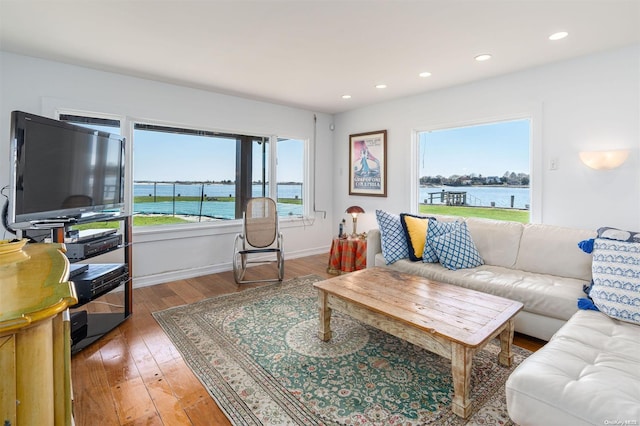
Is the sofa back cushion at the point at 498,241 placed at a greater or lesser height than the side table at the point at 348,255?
greater

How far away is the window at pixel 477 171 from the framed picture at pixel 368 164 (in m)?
0.55

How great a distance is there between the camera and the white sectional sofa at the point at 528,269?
7.32 ft

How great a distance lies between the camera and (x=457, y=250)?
2.87m

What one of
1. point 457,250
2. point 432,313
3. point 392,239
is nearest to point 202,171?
point 392,239

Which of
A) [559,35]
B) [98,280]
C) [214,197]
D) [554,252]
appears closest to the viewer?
[98,280]

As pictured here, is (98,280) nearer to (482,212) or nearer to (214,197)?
(214,197)

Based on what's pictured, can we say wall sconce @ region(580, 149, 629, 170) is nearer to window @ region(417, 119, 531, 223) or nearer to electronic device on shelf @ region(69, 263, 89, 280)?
window @ region(417, 119, 531, 223)

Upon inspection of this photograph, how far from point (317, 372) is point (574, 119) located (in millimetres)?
3226

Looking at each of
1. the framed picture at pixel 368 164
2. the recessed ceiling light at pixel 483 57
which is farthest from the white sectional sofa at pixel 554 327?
the recessed ceiling light at pixel 483 57

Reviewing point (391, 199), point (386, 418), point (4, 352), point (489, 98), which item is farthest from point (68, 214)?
point (489, 98)

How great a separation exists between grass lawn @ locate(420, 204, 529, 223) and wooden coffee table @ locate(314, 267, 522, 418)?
1.79 meters

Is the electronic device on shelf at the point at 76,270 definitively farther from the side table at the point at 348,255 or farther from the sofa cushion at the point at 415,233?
the sofa cushion at the point at 415,233

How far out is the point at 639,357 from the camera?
54.8 inches

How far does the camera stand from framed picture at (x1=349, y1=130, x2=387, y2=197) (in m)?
4.62
